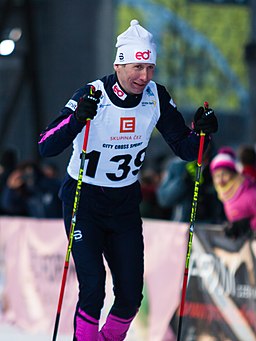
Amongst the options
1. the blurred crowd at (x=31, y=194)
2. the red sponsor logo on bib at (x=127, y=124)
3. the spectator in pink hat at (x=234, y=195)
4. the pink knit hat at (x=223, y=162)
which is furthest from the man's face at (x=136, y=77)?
the blurred crowd at (x=31, y=194)

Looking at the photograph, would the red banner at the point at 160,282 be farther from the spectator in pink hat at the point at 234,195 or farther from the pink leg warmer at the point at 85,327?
the pink leg warmer at the point at 85,327

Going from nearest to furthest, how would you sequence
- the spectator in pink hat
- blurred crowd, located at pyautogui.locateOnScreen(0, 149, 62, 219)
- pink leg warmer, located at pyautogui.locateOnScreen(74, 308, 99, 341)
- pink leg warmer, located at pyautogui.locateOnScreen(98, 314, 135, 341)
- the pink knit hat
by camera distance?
pink leg warmer, located at pyautogui.locateOnScreen(74, 308, 99, 341) < pink leg warmer, located at pyautogui.locateOnScreen(98, 314, 135, 341) < the spectator in pink hat < the pink knit hat < blurred crowd, located at pyautogui.locateOnScreen(0, 149, 62, 219)

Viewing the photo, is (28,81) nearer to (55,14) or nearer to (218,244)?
(55,14)

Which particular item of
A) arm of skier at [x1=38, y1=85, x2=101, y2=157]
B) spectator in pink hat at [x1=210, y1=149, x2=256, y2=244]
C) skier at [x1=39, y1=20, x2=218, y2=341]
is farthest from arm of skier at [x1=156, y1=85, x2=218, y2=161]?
spectator in pink hat at [x1=210, y1=149, x2=256, y2=244]

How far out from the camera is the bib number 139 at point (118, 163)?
20.6 ft

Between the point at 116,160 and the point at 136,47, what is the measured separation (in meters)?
0.70

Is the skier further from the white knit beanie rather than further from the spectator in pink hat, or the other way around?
the spectator in pink hat

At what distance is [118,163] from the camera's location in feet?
20.6

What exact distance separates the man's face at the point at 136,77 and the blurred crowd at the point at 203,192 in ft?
7.66

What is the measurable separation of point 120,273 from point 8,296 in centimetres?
473

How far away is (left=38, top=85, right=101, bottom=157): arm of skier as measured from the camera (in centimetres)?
596

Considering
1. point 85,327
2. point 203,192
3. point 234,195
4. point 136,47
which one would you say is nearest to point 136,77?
point 136,47

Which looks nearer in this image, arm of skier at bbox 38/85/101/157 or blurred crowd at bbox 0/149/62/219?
arm of skier at bbox 38/85/101/157

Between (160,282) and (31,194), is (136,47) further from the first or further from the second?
(31,194)
